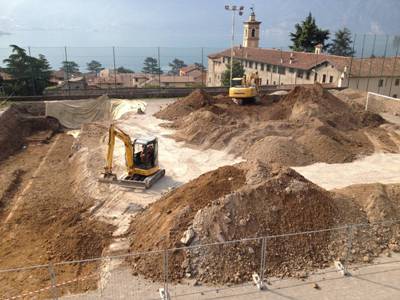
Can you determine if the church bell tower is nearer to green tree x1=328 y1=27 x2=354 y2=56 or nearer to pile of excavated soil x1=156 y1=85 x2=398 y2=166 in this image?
green tree x1=328 y1=27 x2=354 y2=56

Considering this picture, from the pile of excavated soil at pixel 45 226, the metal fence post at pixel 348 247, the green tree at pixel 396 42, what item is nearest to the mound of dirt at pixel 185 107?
the pile of excavated soil at pixel 45 226

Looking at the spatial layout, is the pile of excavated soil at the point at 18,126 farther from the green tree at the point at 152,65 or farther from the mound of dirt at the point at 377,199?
the green tree at the point at 152,65

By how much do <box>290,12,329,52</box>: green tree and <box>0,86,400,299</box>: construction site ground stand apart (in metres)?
38.2

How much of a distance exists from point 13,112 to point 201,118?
533 inches

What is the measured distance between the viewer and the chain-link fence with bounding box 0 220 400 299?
10555 millimetres

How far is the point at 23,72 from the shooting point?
35.1m

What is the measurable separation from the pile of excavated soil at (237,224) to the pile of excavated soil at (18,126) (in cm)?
1399

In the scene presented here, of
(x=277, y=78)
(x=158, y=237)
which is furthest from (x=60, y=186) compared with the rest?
(x=277, y=78)

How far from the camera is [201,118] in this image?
25078 millimetres

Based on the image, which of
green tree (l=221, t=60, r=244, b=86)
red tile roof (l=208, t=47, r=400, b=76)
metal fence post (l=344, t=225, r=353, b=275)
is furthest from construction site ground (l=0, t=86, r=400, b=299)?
green tree (l=221, t=60, r=244, b=86)

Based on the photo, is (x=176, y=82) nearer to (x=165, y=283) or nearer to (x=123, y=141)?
(x=123, y=141)

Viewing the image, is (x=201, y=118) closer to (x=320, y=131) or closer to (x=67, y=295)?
(x=320, y=131)

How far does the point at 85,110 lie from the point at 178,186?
15.6 m

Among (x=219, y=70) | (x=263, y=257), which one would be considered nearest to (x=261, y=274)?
(x=263, y=257)
